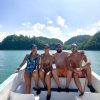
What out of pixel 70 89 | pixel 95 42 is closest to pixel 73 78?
pixel 70 89

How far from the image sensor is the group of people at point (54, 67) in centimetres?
509

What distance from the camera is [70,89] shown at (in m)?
5.29

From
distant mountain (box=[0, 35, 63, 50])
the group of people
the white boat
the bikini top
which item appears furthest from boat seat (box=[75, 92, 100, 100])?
distant mountain (box=[0, 35, 63, 50])

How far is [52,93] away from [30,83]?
563 millimetres

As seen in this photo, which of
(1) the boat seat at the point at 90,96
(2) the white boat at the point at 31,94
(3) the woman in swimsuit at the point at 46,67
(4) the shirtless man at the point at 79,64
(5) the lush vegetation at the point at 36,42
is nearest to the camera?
(2) the white boat at the point at 31,94

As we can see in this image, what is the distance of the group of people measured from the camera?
5094 millimetres

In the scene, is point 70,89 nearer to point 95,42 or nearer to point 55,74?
point 55,74

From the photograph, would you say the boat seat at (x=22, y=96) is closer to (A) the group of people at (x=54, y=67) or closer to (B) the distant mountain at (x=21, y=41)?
(A) the group of people at (x=54, y=67)

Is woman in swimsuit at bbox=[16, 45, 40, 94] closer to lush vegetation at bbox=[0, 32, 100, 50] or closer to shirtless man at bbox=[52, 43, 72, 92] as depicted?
shirtless man at bbox=[52, 43, 72, 92]

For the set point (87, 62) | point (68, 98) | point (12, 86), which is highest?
point (87, 62)

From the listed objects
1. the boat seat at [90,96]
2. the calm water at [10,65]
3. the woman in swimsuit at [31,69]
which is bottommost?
the calm water at [10,65]

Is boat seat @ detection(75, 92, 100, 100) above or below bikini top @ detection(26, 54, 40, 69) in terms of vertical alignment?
below

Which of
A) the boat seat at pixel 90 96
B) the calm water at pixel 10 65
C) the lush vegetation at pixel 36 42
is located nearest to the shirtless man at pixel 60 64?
the boat seat at pixel 90 96

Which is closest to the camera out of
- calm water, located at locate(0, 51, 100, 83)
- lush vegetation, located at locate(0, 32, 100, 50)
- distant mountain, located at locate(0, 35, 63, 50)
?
calm water, located at locate(0, 51, 100, 83)
